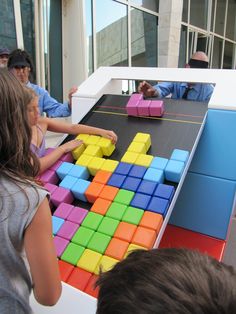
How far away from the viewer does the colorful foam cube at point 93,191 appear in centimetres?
119

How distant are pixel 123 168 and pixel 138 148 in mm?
126

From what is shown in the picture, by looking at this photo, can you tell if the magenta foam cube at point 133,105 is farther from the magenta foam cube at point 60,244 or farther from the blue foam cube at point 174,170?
the magenta foam cube at point 60,244

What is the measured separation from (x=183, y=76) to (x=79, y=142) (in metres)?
0.68

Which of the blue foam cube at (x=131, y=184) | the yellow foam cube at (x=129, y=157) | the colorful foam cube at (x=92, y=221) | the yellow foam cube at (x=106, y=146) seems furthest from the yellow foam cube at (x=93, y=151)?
the colorful foam cube at (x=92, y=221)

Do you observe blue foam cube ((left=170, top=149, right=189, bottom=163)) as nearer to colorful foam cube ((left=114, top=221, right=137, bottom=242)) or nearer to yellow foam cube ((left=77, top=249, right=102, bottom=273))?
colorful foam cube ((left=114, top=221, right=137, bottom=242))

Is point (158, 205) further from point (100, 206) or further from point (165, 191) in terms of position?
point (100, 206)

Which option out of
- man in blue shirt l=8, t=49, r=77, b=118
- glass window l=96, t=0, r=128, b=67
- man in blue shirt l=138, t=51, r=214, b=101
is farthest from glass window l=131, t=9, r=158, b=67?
man in blue shirt l=8, t=49, r=77, b=118

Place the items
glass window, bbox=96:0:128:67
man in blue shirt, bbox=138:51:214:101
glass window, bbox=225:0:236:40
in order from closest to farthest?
man in blue shirt, bbox=138:51:214:101 < glass window, bbox=96:0:128:67 < glass window, bbox=225:0:236:40

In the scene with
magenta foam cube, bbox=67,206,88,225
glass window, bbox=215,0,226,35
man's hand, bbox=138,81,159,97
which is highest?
glass window, bbox=215,0,226,35

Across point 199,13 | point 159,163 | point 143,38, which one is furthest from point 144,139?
point 199,13

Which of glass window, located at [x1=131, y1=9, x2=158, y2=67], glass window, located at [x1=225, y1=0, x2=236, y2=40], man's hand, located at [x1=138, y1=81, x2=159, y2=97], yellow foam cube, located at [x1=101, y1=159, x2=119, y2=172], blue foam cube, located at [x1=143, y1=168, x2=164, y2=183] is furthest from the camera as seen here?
glass window, located at [x1=225, y1=0, x2=236, y2=40]

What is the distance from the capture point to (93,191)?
120 cm

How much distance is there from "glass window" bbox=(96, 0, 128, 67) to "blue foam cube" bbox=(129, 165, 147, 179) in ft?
13.0

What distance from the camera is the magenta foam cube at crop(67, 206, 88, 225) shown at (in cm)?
112
